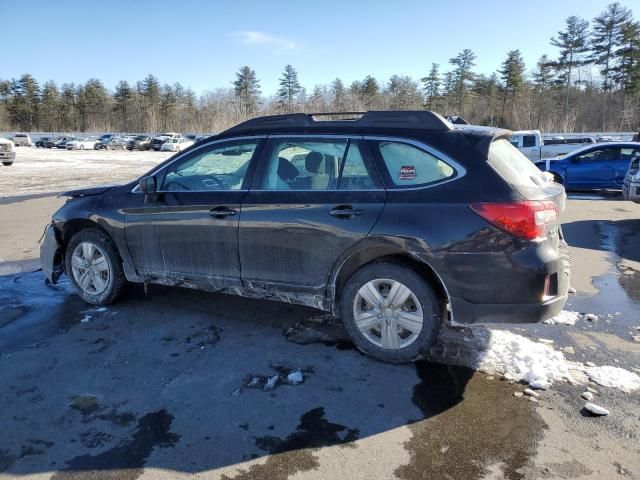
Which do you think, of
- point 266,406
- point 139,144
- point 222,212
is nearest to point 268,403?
point 266,406

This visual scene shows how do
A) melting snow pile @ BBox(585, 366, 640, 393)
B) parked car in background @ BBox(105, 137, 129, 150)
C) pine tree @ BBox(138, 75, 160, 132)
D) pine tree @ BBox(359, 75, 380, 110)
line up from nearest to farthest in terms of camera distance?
melting snow pile @ BBox(585, 366, 640, 393) < parked car in background @ BBox(105, 137, 129, 150) < pine tree @ BBox(359, 75, 380, 110) < pine tree @ BBox(138, 75, 160, 132)

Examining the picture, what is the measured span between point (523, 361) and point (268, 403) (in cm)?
196

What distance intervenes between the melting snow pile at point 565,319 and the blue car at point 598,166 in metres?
12.1

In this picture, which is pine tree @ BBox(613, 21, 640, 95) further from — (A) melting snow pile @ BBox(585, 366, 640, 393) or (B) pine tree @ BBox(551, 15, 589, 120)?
(A) melting snow pile @ BBox(585, 366, 640, 393)

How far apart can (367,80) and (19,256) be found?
8088 cm

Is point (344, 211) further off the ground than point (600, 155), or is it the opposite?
point (600, 155)

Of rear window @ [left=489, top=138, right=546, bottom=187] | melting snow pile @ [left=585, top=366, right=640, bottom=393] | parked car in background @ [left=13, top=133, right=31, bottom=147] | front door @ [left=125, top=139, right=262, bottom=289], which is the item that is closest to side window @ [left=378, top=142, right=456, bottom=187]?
rear window @ [left=489, top=138, right=546, bottom=187]

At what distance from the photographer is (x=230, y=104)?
90.4 metres

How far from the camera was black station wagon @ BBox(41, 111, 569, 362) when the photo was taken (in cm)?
357

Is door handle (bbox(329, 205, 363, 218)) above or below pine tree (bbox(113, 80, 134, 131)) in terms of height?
below

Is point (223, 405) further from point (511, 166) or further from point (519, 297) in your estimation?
point (511, 166)

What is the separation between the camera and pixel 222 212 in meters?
4.39

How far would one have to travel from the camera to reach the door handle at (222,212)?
4.36m

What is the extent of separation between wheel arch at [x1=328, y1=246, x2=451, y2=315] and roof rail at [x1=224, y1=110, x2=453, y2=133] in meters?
0.96
